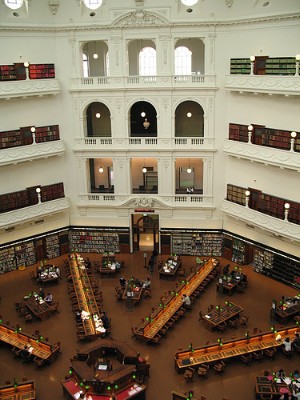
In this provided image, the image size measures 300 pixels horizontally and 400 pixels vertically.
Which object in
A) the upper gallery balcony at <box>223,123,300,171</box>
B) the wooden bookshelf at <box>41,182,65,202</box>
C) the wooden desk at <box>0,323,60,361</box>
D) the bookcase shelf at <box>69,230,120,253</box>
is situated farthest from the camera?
the bookcase shelf at <box>69,230,120,253</box>

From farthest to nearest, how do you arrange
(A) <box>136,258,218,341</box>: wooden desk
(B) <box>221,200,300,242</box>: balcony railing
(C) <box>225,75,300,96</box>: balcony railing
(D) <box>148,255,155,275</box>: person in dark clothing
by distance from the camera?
(D) <box>148,255,155,275</box>: person in dark clothing
(B) <box>221,200,300,242</box>: balcony railing
(C) <box>225,75,300,96</box>: balcony railing
(A) <box>136,258,218,341</box>: wooden desk

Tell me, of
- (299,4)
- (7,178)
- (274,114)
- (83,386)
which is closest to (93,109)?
(7,178)

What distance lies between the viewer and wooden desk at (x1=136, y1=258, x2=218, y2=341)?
64.0ft

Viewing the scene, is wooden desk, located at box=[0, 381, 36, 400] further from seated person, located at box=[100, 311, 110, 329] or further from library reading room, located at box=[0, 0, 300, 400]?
seated person, located at box=[100, 311, 110, 329]

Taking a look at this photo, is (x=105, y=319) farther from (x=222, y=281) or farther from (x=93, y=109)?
(x=93, y=109)

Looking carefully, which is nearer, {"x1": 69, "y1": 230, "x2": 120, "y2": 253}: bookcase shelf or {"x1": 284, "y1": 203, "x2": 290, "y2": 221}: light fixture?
{"x1": 284, "y1": 203, "x2": 290, "y2": 221}: light fixture

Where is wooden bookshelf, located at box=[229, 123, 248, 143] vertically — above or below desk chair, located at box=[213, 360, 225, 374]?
above

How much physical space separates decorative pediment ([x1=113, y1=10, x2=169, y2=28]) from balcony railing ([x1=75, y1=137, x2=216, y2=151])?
595 cm

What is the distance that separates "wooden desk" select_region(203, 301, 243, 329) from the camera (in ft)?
65.6

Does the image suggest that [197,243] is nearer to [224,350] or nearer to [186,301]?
[186,301]

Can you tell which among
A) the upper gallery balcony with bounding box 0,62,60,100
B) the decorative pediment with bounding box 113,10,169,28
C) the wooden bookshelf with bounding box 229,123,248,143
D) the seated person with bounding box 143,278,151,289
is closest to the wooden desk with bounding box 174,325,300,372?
the seated person with bounding box 143,278,151,289

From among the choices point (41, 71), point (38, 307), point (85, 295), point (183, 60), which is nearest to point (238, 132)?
point (183, 60)

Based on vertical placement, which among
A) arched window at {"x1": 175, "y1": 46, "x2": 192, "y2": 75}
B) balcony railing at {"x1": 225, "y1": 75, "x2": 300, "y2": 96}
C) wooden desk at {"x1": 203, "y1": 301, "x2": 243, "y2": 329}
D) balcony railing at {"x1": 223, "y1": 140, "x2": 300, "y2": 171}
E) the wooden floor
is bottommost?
the wooden floor

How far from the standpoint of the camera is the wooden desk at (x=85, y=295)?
19547mm
